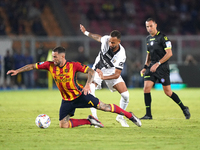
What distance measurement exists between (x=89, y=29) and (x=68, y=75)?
1828 centimetres

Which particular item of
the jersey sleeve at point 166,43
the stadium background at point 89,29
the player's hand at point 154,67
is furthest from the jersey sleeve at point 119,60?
the stadium background at point 89,29

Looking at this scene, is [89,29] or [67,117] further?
[89,29]

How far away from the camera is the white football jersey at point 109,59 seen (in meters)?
7.20

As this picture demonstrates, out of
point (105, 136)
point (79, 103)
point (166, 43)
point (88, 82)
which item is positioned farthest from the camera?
point (166, 43)

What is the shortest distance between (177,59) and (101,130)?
48.6 ft

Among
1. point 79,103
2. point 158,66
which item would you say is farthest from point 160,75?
point 79,103

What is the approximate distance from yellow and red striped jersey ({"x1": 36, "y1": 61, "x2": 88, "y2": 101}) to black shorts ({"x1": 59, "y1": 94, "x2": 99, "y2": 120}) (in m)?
0.09

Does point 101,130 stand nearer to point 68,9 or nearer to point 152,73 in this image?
point 152,73

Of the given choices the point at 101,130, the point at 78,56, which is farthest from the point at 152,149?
the point at 78,56

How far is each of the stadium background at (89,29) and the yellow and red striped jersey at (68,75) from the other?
12823 millimetres

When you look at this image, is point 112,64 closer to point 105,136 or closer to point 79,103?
point 79,103

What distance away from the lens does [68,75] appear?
6254 millimetres

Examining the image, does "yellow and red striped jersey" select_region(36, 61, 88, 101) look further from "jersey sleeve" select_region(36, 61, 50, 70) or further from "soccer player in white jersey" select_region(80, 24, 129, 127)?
"soccer player in white jersey" select_region(80, 24, 129, 127)

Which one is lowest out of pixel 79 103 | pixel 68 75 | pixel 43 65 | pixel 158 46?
pixel 79 103
